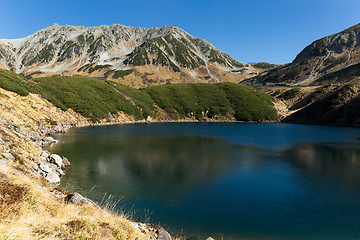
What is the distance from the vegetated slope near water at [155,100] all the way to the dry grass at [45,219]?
76093 mm

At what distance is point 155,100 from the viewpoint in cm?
14388

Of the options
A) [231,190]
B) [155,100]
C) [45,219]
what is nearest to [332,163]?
[231,190]

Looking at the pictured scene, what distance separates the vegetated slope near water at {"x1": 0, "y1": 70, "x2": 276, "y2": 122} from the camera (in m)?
91.0

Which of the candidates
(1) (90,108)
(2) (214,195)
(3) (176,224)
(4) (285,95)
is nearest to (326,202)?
(2) (214,195)

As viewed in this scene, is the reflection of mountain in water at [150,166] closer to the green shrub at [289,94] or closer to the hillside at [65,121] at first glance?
the hillside at [65,121]

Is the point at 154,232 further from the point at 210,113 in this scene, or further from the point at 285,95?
the point at 285,95

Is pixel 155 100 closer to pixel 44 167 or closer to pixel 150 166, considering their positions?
pixel 150 166

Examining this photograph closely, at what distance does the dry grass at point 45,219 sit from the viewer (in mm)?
6806

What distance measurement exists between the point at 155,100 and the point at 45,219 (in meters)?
138

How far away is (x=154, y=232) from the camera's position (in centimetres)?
1234

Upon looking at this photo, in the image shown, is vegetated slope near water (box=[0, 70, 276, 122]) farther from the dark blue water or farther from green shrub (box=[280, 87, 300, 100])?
the dark blue water

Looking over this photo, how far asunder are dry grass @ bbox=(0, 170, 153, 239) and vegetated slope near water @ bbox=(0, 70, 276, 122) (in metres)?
76.1

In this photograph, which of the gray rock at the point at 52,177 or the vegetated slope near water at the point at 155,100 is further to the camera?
the vegetated slope near water at the point at 155,100

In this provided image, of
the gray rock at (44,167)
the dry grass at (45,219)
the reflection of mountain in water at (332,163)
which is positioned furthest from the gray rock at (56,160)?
the reflection of mountain in water at (332,163)
